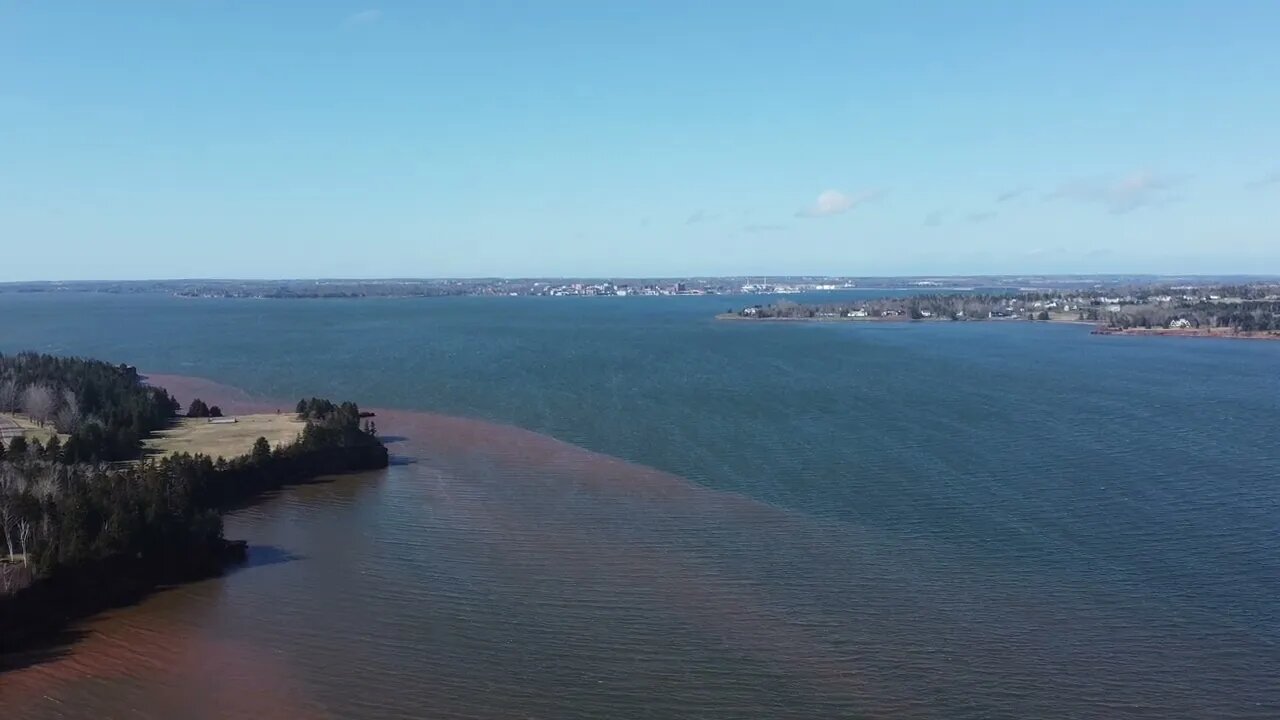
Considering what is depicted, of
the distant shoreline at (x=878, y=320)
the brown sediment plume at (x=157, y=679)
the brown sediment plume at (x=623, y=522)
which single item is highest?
the distant shoreline at (x=878, y=320)

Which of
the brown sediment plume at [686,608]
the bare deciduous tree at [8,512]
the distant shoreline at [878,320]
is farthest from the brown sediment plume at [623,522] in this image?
the distant shoreline at [878,320]

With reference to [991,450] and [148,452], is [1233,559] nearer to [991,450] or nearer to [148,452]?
[991,450]

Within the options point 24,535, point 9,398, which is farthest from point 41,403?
point 24,535

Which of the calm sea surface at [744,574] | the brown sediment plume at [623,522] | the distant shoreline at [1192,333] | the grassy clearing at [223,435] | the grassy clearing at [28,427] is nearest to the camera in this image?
the calm sea surface at [744,574]

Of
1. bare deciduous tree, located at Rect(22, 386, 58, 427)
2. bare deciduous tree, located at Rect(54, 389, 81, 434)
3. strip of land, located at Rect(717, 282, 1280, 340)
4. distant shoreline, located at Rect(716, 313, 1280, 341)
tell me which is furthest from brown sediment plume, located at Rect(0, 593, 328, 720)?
strip of land, located at Rect(717, 282, 1280, 340)

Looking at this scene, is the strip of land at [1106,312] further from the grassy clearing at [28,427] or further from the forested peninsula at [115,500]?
the grassy clearing at [28,427]

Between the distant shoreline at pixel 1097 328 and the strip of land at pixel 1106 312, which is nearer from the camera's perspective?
the distant shoreline at pixel 1097 328

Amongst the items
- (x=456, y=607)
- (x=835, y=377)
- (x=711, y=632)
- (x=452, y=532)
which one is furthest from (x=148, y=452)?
(x=835, y=377)
